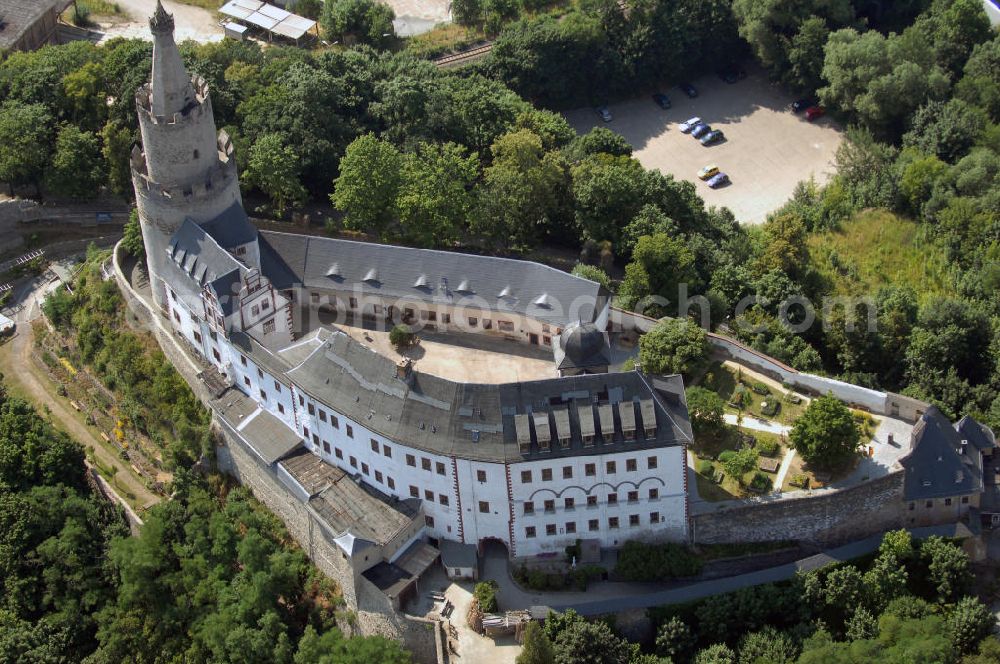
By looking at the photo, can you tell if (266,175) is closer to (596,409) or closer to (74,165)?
(74,165)

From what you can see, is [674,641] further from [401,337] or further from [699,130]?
[699,130]

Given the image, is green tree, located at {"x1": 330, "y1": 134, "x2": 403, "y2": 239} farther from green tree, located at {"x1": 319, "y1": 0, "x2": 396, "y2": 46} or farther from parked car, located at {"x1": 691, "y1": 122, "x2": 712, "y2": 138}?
parked car, located at {"x1": 691, "y1": 122, "x2": 712, "y2": 138}

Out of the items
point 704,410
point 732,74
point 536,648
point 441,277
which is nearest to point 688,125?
point 732,74

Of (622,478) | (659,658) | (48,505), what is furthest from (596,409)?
(48,505)

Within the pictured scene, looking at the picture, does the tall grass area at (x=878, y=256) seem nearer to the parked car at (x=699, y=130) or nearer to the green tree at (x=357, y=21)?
the parked car at (x=699, y=130)

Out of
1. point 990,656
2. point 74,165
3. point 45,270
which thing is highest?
point 74,165

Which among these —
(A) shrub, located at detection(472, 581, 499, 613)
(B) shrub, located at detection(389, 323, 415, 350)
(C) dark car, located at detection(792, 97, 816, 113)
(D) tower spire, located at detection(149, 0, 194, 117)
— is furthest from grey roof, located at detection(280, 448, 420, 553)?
(C) dark car, located at detection(792, 97, 816, 113)

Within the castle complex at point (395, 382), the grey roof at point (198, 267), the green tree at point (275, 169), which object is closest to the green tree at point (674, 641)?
the castle complex at point (395, 382)

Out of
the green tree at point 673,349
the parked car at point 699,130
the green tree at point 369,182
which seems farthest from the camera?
the parked car at point 699,130
